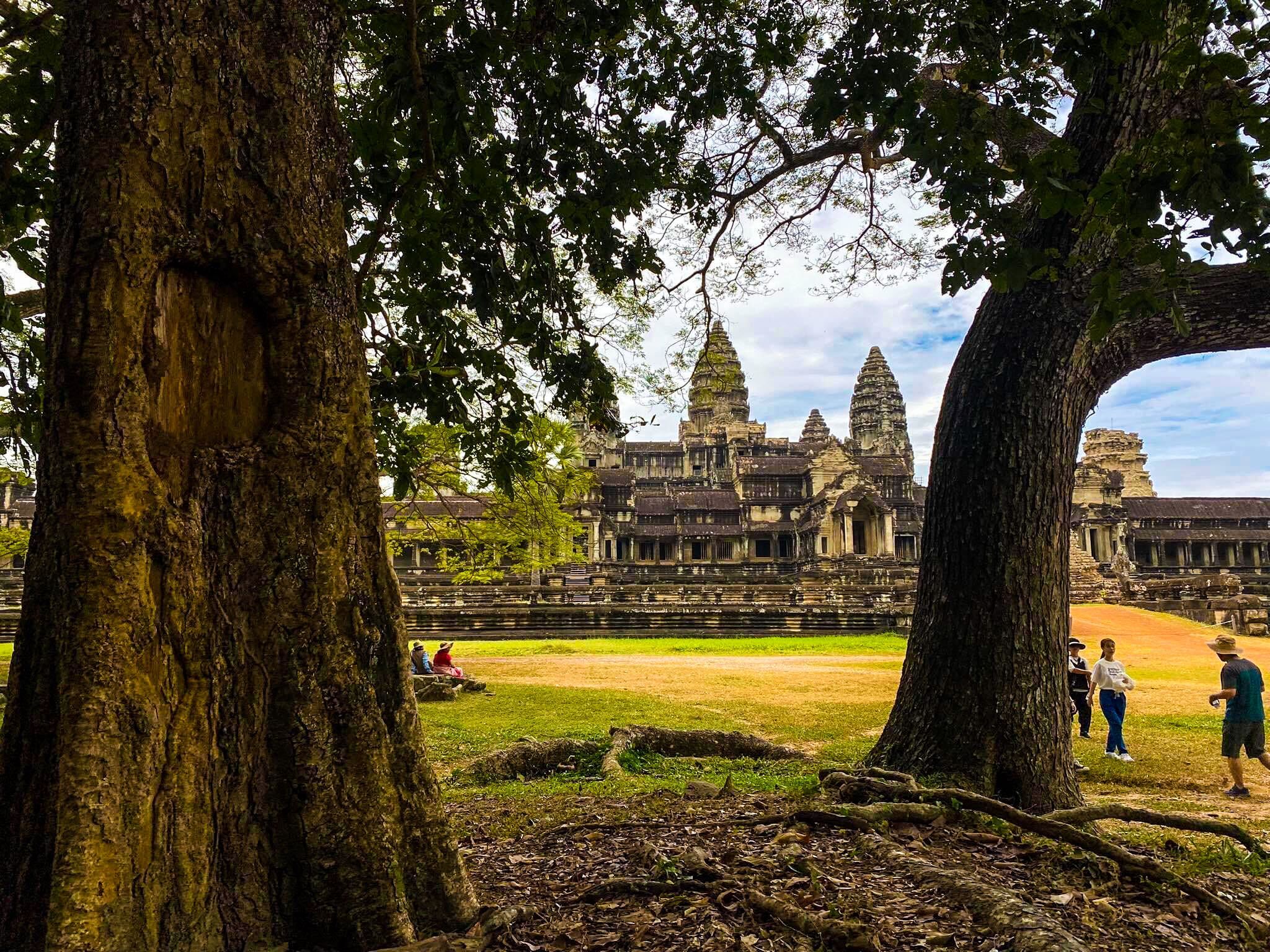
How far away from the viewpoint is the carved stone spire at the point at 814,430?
202ft

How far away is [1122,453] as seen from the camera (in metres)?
55.4

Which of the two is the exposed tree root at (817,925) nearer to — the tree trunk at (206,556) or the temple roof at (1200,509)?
the tree trunk at (206,556)

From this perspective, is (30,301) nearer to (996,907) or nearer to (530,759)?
(530,759)

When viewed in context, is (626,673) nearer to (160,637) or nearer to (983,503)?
(983,503)

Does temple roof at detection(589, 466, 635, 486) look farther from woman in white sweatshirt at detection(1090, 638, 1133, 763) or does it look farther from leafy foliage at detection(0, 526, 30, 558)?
woman in white sweatshirt at detection(1090, 638, 1133, 763)

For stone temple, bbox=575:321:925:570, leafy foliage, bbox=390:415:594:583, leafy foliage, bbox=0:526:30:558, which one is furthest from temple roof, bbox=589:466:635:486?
leafy foliage, bbox=0:526:30:558

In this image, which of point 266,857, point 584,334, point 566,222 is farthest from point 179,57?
point 584,334

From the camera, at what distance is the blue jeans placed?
8312 millimetres

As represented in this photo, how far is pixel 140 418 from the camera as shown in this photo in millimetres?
2311

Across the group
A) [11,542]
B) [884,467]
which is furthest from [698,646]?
[884,467]

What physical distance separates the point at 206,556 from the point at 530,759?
5394mm

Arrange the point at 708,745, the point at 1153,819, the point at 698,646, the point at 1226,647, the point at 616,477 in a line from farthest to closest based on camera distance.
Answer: the point at 616,477 → the point at 698,646 → the point at 708,745 → the point at 1226,647 → the point at 1153,819

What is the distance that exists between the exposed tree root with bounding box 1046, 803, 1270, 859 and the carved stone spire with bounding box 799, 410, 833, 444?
5790 cm

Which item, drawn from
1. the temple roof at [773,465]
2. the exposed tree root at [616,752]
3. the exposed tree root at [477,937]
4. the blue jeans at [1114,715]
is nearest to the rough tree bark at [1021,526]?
the exposed tree root at [616,752]
